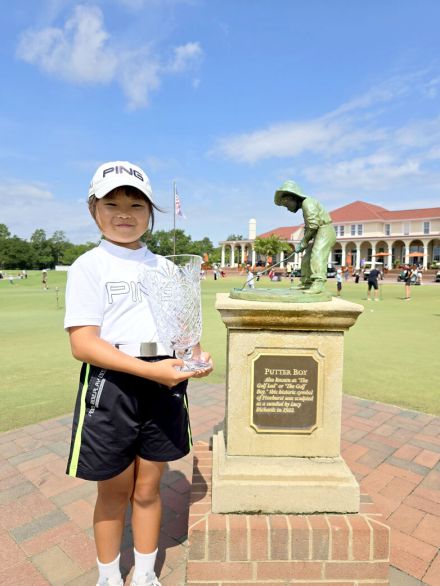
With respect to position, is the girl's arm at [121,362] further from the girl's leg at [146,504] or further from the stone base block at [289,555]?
the stone base block at [289,555]

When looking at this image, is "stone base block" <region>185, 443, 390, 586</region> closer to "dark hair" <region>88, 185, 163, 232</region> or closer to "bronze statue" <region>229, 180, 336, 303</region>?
"bronze statue" <region>229, 180, 336, 303</region>

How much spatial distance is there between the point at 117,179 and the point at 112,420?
985 millimetres

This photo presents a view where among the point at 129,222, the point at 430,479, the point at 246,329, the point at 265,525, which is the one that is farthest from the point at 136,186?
the point at 430,479

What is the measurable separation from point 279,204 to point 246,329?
103cm

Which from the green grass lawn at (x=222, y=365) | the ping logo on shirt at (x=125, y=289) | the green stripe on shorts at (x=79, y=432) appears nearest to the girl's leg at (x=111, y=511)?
the green stripe on shorts at (x=79, y=432)

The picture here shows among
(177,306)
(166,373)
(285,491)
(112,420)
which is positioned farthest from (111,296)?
(285,491)

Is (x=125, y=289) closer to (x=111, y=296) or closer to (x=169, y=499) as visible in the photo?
(x=111, y=296)

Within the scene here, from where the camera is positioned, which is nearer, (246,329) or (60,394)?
(246,329)

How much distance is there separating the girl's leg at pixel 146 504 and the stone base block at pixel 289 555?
0.89ft

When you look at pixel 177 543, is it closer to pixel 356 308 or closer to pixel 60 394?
pixel 356 308

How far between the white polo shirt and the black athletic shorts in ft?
0.50

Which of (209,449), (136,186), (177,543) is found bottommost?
(177,543)

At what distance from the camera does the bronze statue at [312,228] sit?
2.58 meters

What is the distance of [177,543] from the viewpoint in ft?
7.33
